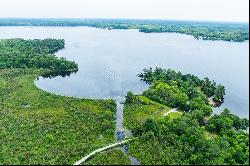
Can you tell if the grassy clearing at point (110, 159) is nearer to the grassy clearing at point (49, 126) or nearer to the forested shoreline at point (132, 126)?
the forested shoreline at point (132, 126)

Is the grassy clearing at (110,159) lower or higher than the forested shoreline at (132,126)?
lower

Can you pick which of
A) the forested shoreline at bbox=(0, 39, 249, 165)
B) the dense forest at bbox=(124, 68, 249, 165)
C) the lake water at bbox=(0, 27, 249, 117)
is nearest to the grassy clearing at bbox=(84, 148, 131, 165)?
the forested shoreline at bbox=(0, 39, 249, 165)

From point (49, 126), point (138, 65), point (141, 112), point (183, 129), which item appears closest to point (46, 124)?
point (49, 126)

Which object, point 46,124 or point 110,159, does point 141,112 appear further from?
point 110,159

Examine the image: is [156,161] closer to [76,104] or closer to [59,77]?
[76,104]

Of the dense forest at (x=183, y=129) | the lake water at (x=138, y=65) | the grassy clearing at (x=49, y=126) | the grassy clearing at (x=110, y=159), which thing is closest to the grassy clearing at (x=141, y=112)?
the dense forest at (x=183, y=129)

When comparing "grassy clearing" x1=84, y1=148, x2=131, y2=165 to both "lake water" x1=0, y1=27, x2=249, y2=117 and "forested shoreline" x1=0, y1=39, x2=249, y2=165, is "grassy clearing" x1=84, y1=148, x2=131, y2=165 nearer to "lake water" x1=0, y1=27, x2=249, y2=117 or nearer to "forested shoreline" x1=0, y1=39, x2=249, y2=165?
"forested shoreline" x1=0, y1=39, x2=249, y2=165
